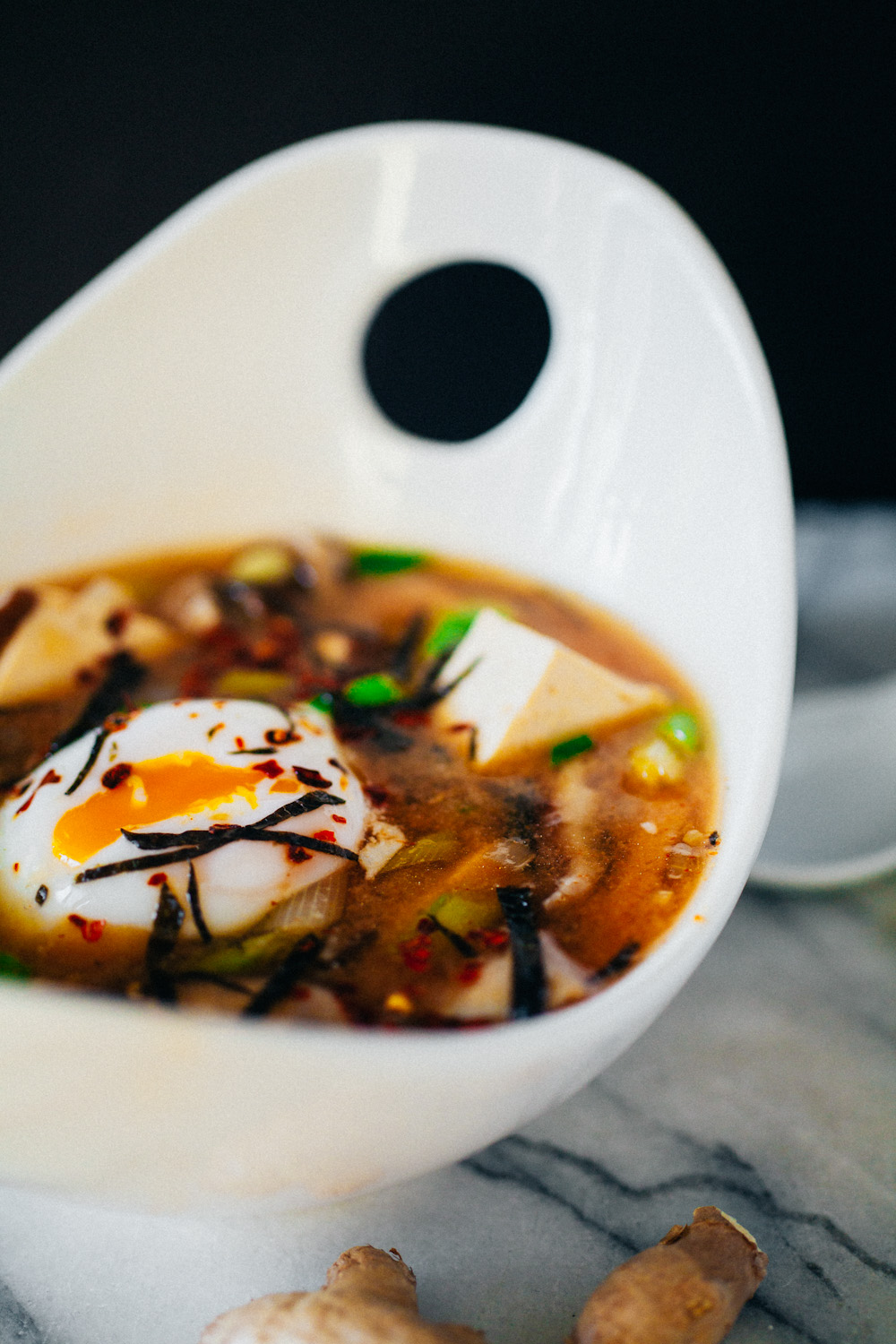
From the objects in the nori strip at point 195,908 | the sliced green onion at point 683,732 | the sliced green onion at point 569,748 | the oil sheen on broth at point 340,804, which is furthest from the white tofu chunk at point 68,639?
the sliced green onion at point 683,732

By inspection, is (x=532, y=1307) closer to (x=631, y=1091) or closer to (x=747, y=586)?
(x=631, y=1091)

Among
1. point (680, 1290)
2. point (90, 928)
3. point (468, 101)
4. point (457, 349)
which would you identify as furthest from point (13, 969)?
point (468, 101)

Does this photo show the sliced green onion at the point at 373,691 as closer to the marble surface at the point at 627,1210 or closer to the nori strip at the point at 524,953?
the nori strip at the point at 524,953

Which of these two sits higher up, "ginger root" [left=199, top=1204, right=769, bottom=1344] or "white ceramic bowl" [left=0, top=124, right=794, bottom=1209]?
"white ceramic bowl" [left=0, top=124, right=794, bottom=1209]

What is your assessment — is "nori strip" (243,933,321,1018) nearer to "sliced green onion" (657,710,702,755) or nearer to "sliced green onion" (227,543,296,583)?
"sliced green onion" (657,710,702,755)

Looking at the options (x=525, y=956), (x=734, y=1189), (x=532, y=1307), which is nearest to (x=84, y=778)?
(x=525, y=956)

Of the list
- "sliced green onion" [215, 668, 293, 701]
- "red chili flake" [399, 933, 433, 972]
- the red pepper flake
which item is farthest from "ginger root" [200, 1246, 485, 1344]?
"sliced green onion" [215, 668, 293, 701]

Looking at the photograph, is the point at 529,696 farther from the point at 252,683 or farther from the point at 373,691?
the point at 252,683
